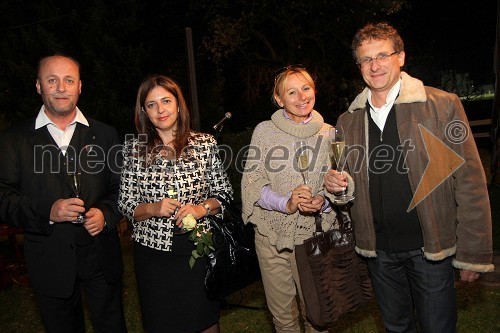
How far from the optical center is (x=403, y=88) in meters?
2.65

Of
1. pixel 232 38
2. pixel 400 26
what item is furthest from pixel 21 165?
pixel 400 26

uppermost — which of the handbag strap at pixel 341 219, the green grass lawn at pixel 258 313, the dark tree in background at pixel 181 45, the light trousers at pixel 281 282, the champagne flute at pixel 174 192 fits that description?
the dark tree in background at pixel 181 45

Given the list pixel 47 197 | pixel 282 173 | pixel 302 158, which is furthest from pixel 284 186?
pixel 47 197

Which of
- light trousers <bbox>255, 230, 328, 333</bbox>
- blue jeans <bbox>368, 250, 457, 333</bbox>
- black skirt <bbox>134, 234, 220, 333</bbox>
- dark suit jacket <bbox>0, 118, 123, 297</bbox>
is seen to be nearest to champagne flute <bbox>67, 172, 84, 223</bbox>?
dark suit jacket <bbox>0, 118, 123, 297</bbox>

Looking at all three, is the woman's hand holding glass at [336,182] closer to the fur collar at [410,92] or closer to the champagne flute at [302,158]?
the champagne flute at [302,158]

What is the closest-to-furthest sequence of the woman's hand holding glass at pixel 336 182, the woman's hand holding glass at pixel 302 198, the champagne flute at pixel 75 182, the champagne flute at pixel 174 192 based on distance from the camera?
the woman's hand holding glass at pixel 336 182 < the champagne flute at pixel 75 182 < the woman's hand holding glass at pixel 302 198 < the champagne flute at pixel 174 192

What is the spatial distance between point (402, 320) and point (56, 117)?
270 centimetres

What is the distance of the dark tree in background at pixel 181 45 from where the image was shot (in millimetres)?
11000

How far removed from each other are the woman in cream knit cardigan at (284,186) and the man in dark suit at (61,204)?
1062 mm

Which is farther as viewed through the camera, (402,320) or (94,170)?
(94,170)

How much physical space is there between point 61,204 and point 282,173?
1489mm

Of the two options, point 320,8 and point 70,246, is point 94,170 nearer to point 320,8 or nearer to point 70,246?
point 70,246

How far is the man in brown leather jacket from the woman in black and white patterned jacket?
3.25ft

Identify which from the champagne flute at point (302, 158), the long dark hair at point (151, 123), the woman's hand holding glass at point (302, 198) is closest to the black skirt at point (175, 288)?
the long dark hair at point (151, 123)
